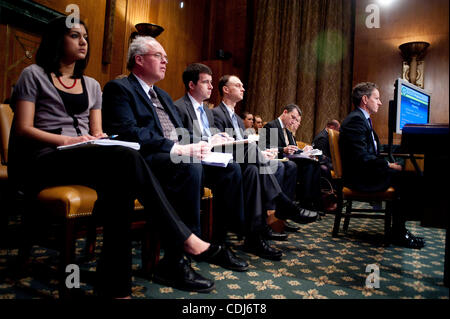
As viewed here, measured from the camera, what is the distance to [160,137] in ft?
5.56

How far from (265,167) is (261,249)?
0.56 meters

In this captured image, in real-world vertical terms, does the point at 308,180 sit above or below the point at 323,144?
below

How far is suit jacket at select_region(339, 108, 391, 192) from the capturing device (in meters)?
2.46

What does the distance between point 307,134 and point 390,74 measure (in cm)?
171

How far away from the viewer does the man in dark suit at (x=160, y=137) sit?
1.53 meters

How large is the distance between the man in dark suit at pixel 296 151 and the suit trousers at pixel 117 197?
2137 mm

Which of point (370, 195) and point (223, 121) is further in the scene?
point (223, 121)

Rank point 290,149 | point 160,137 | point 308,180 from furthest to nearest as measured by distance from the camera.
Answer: point 308,180 < point 290,149 < point 160,137

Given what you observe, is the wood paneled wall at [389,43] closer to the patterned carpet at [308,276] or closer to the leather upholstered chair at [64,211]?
the patterned carpet at [308,276]

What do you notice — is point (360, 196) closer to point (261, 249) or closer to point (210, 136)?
point (261, 249)

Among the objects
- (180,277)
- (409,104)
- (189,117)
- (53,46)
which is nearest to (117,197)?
(180,277)

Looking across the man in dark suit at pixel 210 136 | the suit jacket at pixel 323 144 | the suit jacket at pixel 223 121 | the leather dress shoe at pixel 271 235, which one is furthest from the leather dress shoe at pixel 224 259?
the suit jacket at pixel 323 144

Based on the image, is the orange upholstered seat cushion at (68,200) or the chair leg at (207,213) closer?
the orange upholstered seat cushion at (68,200)

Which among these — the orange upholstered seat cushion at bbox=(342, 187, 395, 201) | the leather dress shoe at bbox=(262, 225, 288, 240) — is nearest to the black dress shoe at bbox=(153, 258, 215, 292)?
the leather dress shoe at bbox=(262, 225, 288, 240)
